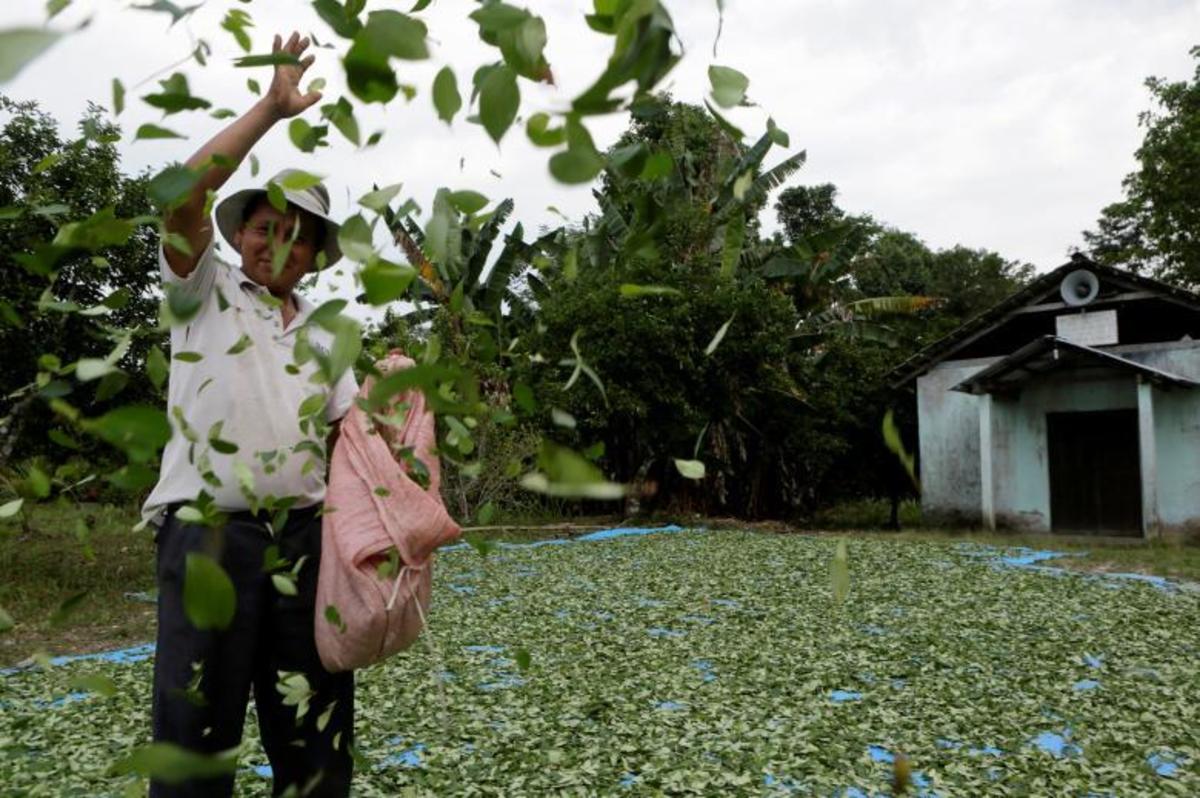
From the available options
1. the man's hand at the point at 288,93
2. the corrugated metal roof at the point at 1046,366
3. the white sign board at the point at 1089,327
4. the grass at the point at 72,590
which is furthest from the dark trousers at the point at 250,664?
the white sign board at the point at 1089,327

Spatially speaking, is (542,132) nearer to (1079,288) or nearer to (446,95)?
(446,95)

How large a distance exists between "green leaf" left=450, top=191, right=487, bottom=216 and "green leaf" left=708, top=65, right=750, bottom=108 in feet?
0.71

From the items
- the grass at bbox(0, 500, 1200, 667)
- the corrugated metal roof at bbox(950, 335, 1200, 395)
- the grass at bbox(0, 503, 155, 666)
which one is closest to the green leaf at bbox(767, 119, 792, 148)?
the grass at bbox(0, 500, 1200, 667)

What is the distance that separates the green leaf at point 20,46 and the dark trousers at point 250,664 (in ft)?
3.37

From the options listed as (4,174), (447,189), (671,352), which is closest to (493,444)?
(671,352)

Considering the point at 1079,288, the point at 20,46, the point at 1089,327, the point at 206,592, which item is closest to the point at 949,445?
the point at 1089,327

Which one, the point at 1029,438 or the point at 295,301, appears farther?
the point at 1029,438

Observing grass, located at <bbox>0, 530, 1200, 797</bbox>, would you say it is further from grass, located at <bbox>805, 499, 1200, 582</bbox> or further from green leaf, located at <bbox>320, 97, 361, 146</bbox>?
grass, located at <bbox>805, 499, 1200, 582</bbox>

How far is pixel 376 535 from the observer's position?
138cm

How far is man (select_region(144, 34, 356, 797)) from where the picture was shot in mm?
1415

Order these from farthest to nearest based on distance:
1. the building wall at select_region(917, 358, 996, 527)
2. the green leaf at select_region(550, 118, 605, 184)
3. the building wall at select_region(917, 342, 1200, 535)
→ the building wall at select_region(917, 358, 996, 527) < the building wall at select_region(917, 342, 1200, 535) < the green leaf at select_region(550, 118, 605, 184)

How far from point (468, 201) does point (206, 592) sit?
1.21ft

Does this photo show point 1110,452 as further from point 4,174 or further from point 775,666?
point 4,174

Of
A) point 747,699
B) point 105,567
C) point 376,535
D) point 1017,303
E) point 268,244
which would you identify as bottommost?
point 747,699
